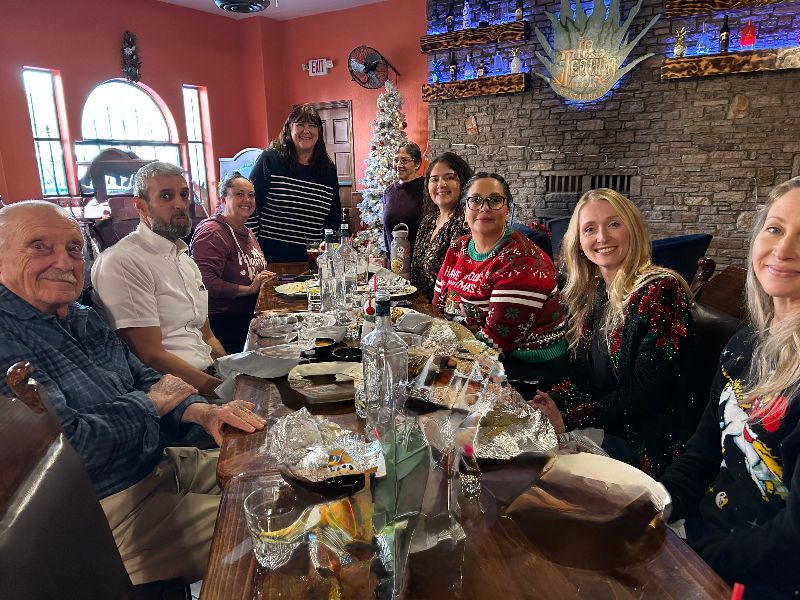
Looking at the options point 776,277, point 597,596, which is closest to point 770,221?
point 776,277

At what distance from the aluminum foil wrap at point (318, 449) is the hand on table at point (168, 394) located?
1.61ft

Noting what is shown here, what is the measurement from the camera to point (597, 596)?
654 mm

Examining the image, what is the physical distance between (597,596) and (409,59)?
279 inches

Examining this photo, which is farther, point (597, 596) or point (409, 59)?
point (409, 59)

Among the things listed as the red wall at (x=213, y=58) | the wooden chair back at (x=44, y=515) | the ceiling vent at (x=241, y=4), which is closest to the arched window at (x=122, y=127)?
the red wall at (x=213, y=58)

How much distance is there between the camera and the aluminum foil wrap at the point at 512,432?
0.96m

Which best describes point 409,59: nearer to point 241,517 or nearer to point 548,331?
point 548,331

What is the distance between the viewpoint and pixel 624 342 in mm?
1483

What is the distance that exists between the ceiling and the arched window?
4.29ft

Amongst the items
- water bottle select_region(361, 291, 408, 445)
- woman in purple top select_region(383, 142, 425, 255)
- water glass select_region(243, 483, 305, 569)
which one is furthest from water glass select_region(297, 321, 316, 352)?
woman in purple top select_region(383, 142, 425, 255)

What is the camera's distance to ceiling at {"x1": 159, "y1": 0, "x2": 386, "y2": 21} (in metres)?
6.71

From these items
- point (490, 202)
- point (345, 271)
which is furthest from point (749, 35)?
point (345, 271)

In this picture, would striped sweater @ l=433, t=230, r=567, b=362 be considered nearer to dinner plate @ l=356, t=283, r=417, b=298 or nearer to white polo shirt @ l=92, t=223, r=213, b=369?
dinner plate @ l=356, t=283, r=417, b=298

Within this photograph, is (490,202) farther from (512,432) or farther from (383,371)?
(512,432)
